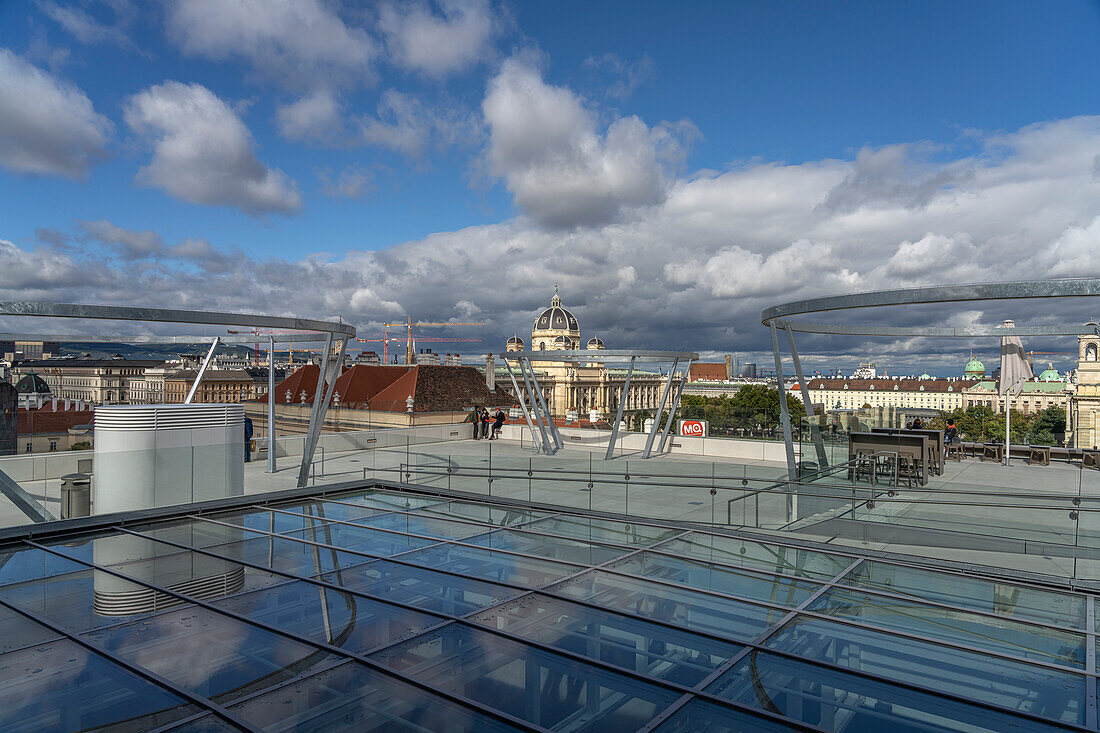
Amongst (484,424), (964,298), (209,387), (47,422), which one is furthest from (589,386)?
(964,298)

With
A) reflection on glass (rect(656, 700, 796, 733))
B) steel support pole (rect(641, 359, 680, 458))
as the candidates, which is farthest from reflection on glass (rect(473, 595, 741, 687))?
steel support pole (rect(641, 359, 680, 458))

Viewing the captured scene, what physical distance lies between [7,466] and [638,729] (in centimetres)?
2173

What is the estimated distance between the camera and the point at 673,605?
623 cm

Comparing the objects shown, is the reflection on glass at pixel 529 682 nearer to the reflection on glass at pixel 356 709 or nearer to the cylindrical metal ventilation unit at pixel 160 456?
the reflection on glass at pixel 356 709

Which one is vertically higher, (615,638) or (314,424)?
(314,424)

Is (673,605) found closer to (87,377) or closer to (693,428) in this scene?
(693,428)

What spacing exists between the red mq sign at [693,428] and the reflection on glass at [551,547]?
67.4 ft

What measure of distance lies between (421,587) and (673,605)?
2.36m

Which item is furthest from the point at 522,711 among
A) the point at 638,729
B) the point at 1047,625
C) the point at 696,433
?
the point at 696,433

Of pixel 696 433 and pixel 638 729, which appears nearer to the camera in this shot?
pixel 638 729

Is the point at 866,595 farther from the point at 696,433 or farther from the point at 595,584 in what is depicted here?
the point at 696,433

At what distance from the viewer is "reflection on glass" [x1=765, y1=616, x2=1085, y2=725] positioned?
4418mm

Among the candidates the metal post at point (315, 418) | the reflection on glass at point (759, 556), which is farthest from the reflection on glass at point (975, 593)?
the metal post at point (315, 418)

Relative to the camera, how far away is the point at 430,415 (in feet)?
119
